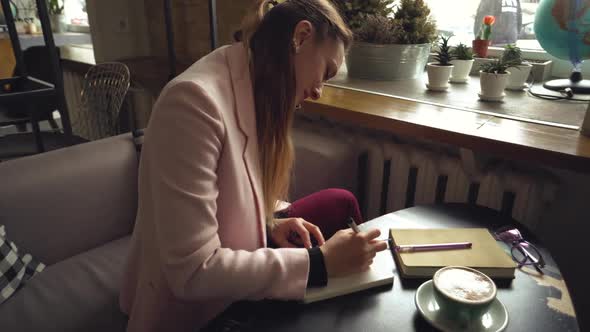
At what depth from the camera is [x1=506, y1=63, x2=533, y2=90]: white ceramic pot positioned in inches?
55.9

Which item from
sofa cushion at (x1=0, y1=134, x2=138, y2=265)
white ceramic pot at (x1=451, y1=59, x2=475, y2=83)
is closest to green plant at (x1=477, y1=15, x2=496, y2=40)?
white ceramic pot at (x1=451, y1=59, x2=475, y2=83)

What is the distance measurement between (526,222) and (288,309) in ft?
3.00

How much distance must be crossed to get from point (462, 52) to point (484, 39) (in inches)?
5.2

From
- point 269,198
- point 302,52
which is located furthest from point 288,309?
point 302,52

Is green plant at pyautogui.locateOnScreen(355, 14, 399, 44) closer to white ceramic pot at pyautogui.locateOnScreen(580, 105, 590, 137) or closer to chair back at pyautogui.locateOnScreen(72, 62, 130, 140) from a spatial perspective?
white ceramic pot at pyautogui.locateOnScreen(580, 105, 590, 137)

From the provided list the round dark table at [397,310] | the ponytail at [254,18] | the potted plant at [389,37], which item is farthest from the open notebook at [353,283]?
the potted plant at [389,37]

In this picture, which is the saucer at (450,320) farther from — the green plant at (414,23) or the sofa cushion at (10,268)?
the green plant at (414,23)

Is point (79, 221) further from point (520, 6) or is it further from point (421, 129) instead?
point (520, 6)

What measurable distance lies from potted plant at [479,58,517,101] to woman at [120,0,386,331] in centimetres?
70

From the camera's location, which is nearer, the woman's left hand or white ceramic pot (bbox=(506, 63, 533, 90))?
the woman's left hand

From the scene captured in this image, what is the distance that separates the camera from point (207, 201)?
0.66 metres

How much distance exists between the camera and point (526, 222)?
125 centimetres

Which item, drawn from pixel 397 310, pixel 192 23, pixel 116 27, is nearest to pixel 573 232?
pixel 397 310

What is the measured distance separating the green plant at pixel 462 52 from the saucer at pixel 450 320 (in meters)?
1.15
